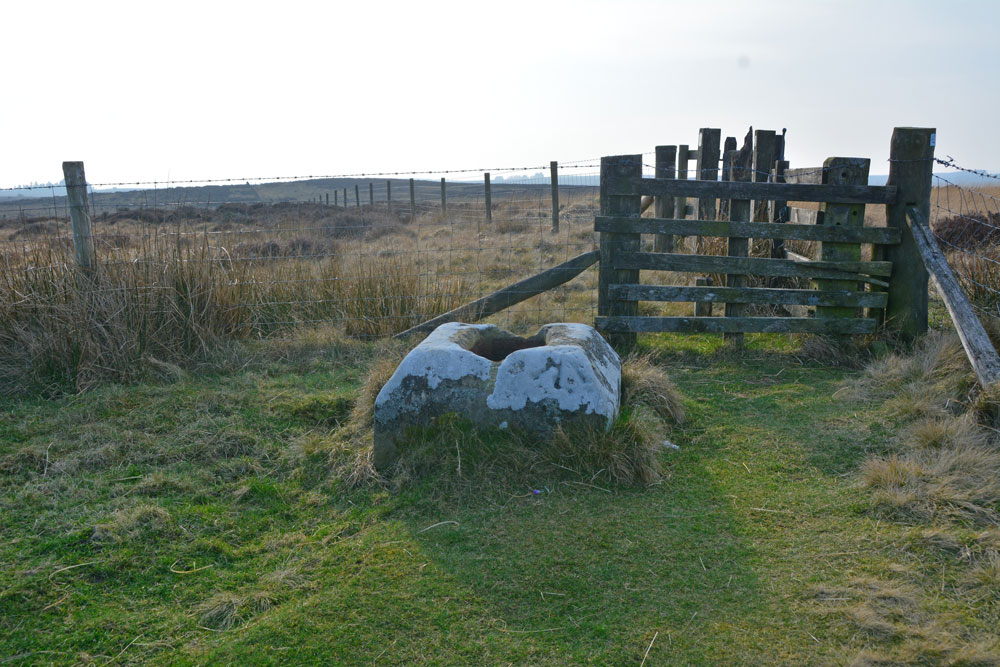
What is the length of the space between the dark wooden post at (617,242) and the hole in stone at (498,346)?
185 cm

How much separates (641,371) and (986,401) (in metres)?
2.28

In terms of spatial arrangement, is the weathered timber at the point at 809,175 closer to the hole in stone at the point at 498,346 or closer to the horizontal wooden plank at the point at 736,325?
the horizontal wooden plank at the point at 736,325

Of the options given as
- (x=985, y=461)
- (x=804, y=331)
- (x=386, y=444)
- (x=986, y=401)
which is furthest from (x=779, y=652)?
(x=804, y=331)

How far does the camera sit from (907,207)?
272 inches

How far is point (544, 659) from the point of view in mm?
2846

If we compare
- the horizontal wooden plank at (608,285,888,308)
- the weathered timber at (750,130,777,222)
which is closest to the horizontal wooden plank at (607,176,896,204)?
the horizontal wooden plank at (608,285,888,308)

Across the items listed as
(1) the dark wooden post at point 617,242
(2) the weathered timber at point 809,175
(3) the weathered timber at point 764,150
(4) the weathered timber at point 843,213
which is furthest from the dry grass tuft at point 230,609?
(3) the weathered timber at point 764,150

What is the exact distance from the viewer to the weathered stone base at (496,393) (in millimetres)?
4473

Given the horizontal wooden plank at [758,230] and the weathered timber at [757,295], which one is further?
the weathered timber at [757,295]

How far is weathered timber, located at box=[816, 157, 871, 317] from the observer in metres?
7.01

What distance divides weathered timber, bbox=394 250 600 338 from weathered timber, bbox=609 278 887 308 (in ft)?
1.39

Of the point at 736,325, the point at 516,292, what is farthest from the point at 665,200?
the point at 516,292

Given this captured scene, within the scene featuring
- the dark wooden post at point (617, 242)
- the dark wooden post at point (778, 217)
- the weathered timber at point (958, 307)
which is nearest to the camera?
the weathered timber at point (958, 307)

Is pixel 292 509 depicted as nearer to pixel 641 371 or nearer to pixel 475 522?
pixel 475 522
